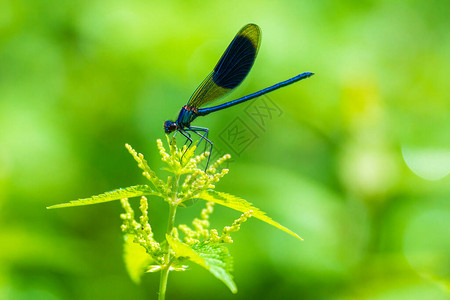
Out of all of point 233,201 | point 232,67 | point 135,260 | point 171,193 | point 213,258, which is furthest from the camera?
point 232,67

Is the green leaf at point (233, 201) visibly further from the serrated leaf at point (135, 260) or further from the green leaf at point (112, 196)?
the serrated leaf at point (135, 260)

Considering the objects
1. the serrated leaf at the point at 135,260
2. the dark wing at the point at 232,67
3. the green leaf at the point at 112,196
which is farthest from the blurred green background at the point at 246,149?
the green leaf at the point at 112,196

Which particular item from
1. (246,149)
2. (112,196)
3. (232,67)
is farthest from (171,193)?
(246,149)

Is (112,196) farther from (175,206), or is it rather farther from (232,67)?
(232,67)

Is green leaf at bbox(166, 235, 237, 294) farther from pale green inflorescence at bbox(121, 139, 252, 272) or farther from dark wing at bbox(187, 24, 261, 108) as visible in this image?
dark wing at bbox(187, 24, 261, 108)

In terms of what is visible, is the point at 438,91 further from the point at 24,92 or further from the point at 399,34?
the point at 24,92

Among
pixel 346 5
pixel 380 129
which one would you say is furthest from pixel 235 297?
pixel 346 5
